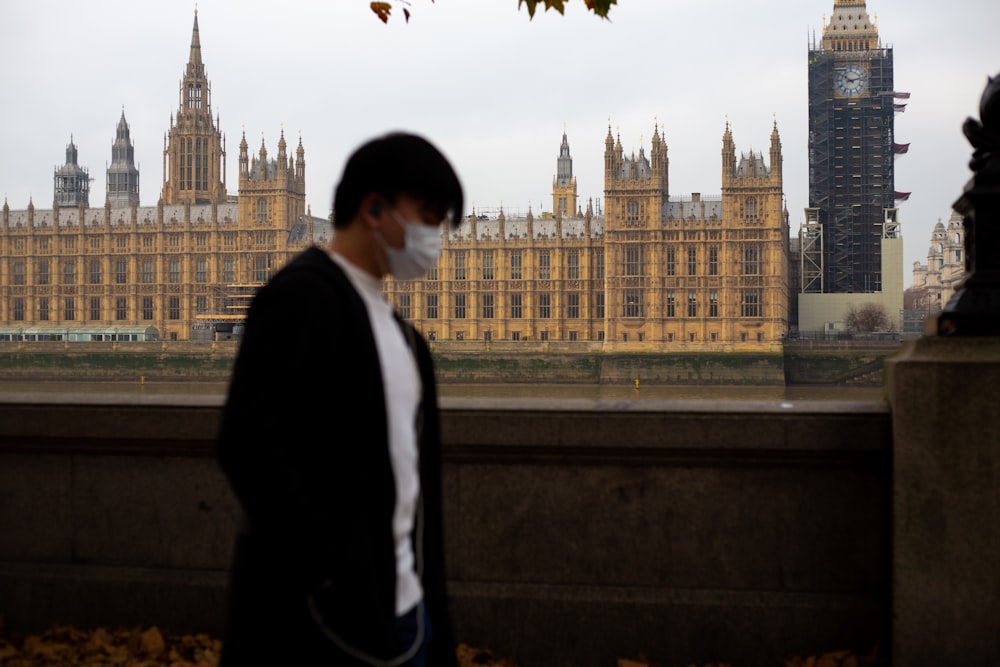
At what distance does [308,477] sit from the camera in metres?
1.48

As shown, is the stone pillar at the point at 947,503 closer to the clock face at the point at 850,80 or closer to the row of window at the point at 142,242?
the clock face at the point at 850,80

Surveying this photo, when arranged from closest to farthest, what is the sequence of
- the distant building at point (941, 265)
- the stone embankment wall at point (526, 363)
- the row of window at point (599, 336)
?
the stone embankment wall at point (526, 363) → the row of window at point (599, 336) → the distant building at point (941, 265)

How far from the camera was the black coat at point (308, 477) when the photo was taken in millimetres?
1456

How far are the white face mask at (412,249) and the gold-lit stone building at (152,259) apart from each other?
56466 mm

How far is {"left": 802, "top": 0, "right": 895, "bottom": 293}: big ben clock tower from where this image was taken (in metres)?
55.4

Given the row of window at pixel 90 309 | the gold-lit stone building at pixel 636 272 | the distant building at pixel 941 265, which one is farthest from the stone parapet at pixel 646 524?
the distant building at pixel 941 265

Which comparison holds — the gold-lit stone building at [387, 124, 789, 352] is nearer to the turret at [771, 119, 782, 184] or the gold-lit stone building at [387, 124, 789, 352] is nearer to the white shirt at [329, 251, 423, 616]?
the turret at [771, 119, 782, 184]

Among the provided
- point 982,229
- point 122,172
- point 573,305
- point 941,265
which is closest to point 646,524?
point 982,229

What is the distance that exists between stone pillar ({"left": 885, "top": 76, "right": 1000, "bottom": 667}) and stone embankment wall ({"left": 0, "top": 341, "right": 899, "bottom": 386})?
43.7m

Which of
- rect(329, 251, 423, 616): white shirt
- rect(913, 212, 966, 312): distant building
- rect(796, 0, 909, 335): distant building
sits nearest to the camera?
rect(329, 251, 423, 616): white shirt

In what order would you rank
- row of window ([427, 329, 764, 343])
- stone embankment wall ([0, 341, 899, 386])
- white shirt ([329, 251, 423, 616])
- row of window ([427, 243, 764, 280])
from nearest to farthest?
white shirt ([329, 251, 423, 616])
stone embankment wall ([0, 341, 899, 386])
row of window ([427, 329, 764, 343])
row of window ([427, 243, 764, 280])

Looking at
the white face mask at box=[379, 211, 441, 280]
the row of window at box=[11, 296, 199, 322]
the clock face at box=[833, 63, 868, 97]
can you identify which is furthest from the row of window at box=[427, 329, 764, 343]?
the white face mask at box=[379, 211, 441, 280]

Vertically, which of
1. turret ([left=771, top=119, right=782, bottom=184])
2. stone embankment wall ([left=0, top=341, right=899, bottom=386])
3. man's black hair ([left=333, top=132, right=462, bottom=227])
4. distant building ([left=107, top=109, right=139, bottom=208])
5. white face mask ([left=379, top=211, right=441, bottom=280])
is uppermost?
distant building ([left=107, top=109, right=139, bottom=208])

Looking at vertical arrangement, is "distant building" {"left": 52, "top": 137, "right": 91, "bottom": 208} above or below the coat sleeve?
above
